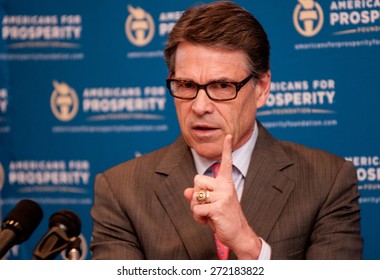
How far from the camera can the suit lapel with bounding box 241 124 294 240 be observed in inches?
93.4

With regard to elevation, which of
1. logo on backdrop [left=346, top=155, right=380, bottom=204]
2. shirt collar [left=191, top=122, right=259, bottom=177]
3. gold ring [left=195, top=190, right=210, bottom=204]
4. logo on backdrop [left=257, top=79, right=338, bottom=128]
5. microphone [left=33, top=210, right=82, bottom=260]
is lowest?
logo on backdrop [left=346, top=155, right=380, bottom=204]

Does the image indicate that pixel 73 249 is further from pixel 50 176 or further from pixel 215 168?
pixel 50 176

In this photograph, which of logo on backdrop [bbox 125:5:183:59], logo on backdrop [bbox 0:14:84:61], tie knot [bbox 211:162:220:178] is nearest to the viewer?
tie knot [bbox 211:162:220:178]

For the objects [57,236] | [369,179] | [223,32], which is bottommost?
[369,179]

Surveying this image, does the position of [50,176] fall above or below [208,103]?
→ below

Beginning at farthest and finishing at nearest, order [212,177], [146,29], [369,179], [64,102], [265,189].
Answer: [64,102]
[146,29]
[369,179]
[265,189]
[212,177]

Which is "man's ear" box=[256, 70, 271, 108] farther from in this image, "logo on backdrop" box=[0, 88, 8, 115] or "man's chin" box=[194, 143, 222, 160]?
"logo on backdrop" box=[0, 88, 8, 115]

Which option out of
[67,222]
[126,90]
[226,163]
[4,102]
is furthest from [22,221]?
[4,102]

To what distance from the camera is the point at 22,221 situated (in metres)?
1.98

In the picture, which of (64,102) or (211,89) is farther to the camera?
(64,102)

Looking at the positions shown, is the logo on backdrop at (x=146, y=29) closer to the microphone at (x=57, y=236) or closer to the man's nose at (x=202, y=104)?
the man's nose at (x=202, y=104)

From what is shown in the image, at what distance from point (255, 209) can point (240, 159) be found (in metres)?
0.25

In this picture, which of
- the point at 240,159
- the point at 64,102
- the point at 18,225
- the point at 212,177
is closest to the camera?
the point at 18,225

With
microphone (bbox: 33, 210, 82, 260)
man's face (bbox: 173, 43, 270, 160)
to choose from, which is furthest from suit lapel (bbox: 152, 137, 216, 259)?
microphone (bbox: 33, 210, 82, 260)
